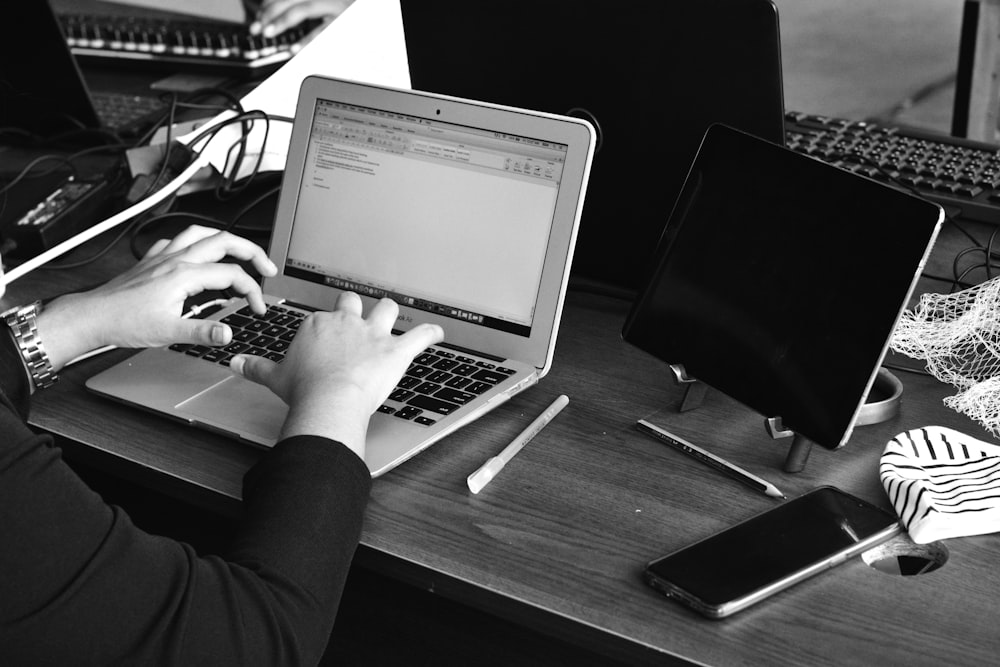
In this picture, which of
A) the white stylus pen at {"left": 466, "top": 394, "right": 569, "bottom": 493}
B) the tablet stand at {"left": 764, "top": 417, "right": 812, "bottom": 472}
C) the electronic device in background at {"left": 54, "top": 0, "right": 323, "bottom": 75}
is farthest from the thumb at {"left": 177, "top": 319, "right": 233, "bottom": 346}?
the electronic device in background at {"left": 54, "top": 0, "right": 323, "bottom": 75}

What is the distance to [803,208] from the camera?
33.2 inches

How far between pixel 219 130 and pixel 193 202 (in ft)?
0.36

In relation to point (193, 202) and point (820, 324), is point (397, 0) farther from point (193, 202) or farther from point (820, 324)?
point (820, 324)

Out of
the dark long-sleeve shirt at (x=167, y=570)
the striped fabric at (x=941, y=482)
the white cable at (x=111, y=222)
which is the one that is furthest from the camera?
the white cable at (x=111, y=222)

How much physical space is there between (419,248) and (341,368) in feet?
0.71

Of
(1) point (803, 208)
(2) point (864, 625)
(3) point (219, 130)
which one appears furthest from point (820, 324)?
(3) point (219, 130)

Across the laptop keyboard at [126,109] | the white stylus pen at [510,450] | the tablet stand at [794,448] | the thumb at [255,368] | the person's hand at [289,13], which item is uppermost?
the thumb at [255,368]

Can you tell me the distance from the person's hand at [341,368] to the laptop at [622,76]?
1.02 ft

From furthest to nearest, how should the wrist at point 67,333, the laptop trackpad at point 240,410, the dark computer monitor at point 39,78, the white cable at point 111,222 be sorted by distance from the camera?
1. the dark computer monitor at point 39,78
2. the white cable at point 111,222
3. the wrist at point 67,333
4. the laptop trackpad at point 240,410

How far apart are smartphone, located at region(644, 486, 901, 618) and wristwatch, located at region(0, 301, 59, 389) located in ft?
2.04

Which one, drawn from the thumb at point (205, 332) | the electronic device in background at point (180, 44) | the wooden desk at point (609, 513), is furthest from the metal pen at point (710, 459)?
the electronic device in background at point (180, 44)

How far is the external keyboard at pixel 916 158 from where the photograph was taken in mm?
1238

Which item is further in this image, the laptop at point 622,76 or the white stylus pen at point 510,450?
the laptop at point 622,76

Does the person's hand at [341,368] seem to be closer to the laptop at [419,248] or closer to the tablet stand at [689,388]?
the laptop at [419,248]
